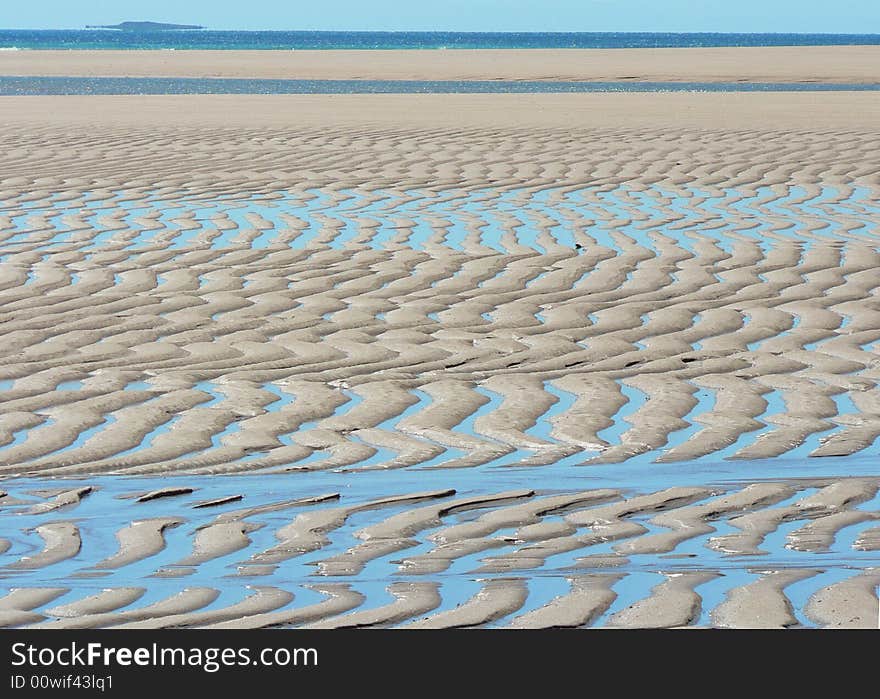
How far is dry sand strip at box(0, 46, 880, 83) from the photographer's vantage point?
31953 millimetres

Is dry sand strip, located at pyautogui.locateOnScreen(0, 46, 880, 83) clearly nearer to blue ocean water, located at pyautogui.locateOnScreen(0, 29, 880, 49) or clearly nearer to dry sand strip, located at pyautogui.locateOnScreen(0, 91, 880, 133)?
dry sand strip, located at pyautogui.locateOnScreen(0, 91, 880, 133)

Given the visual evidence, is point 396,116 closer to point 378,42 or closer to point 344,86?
point 344,86

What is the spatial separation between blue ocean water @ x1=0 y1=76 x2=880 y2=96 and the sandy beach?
14.5 metres

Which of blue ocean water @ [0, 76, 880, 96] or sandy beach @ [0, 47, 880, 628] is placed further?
blue ocean water @ [0, 76, 880, 96]

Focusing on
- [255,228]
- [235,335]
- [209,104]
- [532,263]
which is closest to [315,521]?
[235,335]

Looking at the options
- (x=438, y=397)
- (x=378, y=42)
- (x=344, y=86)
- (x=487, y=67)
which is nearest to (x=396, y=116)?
(x=344, y=86)

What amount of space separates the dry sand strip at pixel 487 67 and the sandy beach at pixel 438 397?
69.2ft

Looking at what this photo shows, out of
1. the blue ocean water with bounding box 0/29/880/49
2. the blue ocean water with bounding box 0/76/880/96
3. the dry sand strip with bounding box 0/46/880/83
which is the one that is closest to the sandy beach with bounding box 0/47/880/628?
the blue ocean water with bounding box 0/76/880/96

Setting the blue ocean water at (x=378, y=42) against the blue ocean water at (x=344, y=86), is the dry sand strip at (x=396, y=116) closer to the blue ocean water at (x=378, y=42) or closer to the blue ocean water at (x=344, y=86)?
the blue ocean water at (x=344, y=86)

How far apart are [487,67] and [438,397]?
32.8m

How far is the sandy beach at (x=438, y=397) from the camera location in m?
3.23
